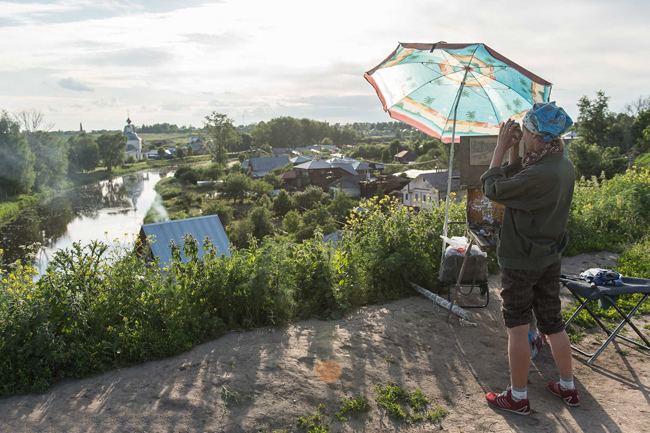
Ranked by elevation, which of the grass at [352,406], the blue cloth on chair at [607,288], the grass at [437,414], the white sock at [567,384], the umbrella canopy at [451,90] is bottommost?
the grass at [437,414]

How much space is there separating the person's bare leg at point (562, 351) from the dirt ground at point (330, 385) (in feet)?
0.94

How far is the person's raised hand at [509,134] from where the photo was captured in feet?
9.25

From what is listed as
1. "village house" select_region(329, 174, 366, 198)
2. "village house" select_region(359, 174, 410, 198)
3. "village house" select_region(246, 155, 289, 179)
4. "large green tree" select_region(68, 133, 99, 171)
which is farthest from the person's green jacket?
"large green tree" select_region(68, 133, 99, 171)

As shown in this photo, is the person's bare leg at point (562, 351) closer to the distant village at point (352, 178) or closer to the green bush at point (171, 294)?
the green bush at point (171, 294)

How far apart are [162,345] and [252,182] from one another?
42878 mm

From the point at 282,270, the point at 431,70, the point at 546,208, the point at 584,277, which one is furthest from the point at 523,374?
the point at 431,70

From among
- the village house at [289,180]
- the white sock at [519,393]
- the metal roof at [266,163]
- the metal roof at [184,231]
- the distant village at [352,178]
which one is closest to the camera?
the white sock at [519,393]

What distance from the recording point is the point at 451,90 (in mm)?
4891

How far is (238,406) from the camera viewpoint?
290 cm

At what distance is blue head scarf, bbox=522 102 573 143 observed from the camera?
2.62 meters

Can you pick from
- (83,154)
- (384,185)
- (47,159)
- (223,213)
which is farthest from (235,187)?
(83,154)

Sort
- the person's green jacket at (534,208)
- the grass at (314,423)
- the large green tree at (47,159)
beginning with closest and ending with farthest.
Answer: the person's green jacket at (534,208) → the grass at (314,423) → the large green tree at (47,159)

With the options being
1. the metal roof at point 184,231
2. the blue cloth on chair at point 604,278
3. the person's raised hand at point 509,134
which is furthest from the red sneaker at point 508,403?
the metal roof at point 184,231

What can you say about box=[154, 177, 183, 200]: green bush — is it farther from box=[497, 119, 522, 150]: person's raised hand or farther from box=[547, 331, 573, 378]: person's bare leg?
box=[547, 331, 573, 378]: person's bare leg
